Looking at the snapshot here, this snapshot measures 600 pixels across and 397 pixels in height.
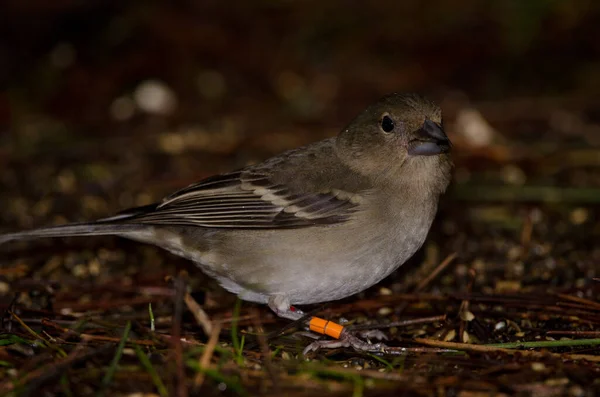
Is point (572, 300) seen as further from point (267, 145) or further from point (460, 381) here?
point (267, 145)

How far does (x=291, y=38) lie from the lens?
991cm

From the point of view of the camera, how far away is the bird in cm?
443

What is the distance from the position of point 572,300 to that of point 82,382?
2.70 m

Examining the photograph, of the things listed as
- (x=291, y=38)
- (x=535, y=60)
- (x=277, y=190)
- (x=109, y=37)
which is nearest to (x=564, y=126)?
(x=535, y=60)

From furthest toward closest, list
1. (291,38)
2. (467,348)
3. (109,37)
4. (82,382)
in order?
(291,38), (109,37), (467,348), (82,382)

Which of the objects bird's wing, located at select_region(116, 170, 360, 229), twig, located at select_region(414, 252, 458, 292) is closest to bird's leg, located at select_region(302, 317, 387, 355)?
bird's wing, located at select_region(116, 170, 360, 229)

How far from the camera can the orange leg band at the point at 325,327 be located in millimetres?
4387

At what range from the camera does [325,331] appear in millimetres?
A: 4449

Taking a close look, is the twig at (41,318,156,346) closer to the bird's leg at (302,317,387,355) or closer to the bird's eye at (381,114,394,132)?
the bird's leg at (302,317,387,355)

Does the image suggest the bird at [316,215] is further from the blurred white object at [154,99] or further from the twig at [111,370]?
the blurred white object at [154,99]

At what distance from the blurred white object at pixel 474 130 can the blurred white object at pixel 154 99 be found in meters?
3.17

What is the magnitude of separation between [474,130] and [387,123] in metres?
2.90

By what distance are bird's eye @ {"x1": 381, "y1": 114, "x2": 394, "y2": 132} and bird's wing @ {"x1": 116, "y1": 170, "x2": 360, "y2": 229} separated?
462mm

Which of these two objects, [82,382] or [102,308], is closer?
[82,382]
